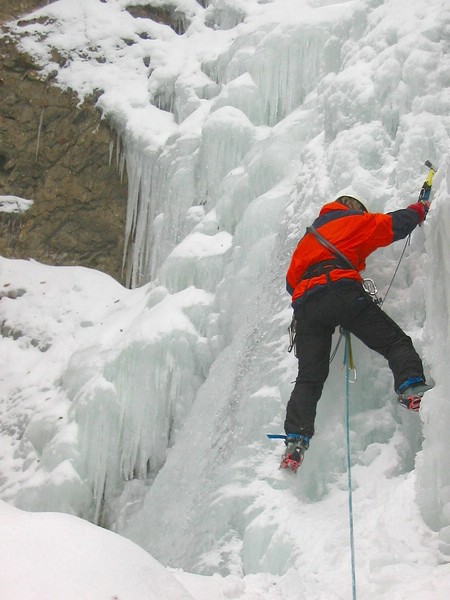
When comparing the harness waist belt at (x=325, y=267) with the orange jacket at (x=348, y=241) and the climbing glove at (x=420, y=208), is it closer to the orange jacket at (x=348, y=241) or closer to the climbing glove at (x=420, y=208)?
the orange jacket at (x=348, y=241)

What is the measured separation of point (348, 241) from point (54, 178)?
219 inches

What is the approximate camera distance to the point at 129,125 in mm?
7668

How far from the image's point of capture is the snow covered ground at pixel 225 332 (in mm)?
2439

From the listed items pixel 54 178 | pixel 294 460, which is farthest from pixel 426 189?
pixel 54 178

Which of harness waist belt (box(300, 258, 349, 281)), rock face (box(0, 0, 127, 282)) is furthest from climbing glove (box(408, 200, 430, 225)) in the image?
rock face (box(0, 0, 127, 282))

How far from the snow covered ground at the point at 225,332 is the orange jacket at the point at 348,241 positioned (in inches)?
7.3

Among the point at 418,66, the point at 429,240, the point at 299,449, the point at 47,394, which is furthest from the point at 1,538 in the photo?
the point at 47,394

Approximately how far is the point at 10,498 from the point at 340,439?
3567 mm

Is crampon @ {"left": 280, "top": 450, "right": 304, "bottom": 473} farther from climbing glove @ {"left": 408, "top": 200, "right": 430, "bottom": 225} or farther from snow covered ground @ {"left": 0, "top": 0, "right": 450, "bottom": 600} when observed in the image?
climbing glove @ {"left": 408, "top": 200, "right": 430, "bottom": 225}

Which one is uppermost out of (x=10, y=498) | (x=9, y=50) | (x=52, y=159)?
(x=9, y=50)

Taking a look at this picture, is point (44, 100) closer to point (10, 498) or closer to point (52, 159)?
point (52, 159)

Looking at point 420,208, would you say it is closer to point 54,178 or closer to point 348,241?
point 348,241

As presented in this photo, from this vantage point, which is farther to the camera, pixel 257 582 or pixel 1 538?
pixel 257 582

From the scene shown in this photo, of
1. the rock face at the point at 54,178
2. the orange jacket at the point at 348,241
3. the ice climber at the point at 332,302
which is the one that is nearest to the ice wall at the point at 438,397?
the ice climber at the point at 332,302
